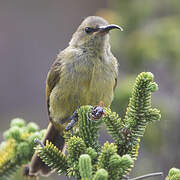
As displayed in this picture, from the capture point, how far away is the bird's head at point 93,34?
4.01 metres

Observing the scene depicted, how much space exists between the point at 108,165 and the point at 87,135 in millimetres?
377

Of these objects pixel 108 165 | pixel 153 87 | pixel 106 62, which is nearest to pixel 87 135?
pixel 108 165

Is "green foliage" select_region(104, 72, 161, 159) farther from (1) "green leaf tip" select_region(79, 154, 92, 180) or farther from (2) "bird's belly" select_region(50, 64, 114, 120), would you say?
(2) "bird's belly" select_region(50, 64, 114, 120)

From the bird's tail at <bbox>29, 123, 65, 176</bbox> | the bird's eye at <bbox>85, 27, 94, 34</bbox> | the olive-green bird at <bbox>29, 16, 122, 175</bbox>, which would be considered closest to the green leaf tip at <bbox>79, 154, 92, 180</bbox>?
the bird's tail at <bbox>29, 123, 65, 176</bbox>

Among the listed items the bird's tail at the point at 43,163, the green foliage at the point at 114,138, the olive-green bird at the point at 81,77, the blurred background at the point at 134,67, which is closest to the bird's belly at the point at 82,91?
the olive-green bird at the point at 81,77

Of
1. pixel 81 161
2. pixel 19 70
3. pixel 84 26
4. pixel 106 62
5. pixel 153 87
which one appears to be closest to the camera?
pixel 81 161

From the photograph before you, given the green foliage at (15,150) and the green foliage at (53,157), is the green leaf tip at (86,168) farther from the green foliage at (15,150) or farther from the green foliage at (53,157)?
the green foliage at (15,150)

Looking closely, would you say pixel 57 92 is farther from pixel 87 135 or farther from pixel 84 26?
pixel 87 135

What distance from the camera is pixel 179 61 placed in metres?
5.38

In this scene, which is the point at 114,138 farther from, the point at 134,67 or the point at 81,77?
the point at 134,67

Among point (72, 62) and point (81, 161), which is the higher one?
point (72, 62)

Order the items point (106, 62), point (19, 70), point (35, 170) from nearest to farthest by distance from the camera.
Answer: point (35, 170), point (106, 62), point (19, 70)

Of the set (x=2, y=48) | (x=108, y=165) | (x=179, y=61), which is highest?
(x=2, y=48)

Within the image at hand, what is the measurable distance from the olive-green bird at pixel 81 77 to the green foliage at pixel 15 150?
25 centimetres
